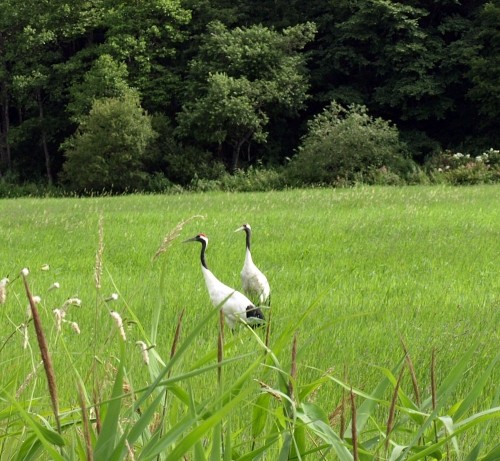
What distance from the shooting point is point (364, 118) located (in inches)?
1158

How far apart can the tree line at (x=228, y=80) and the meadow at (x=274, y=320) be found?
58.3ft

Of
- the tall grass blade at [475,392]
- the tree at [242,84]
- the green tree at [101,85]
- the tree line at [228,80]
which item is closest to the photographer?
the tall grass blade at [475,392]

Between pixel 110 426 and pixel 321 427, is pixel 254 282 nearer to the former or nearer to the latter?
pixel 321 427

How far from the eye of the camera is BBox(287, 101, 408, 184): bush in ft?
90.8

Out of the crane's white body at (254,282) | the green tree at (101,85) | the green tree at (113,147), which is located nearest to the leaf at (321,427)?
the crane's white body at (254,282)

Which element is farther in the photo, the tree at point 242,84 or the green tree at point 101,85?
the green tree at point 101,85

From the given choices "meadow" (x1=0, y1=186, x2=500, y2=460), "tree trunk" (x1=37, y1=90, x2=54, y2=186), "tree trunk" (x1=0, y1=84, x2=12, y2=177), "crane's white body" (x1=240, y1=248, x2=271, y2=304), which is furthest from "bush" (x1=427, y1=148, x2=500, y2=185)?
"tree trunk" (x1=0, y1=84, x2=12, y2=177)

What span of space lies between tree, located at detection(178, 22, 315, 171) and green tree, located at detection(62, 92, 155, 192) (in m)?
2.43

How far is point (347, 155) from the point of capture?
91.1 ft

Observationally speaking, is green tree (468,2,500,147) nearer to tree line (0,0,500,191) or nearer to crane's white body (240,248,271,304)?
tree line (0,0,500,191)

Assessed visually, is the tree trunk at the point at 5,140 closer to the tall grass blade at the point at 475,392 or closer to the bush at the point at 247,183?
the bush at the point at 247,183

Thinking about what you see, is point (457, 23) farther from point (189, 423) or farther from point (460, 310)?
point (189, 423)

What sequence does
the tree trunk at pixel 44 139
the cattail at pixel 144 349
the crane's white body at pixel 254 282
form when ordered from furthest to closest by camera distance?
the tree trunk at pixel 44 139 → the crane's white body at pixel 254 282 → the cattail at pixel 144 349

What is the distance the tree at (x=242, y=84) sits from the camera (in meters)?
33.1
